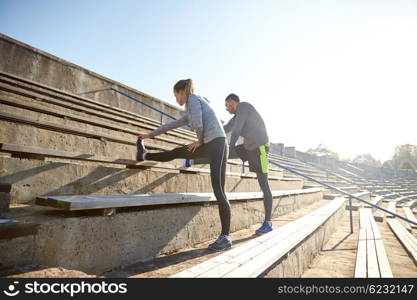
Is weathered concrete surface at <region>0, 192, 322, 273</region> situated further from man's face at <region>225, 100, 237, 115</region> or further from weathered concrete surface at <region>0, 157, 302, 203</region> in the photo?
man's face at <region>225, 100, 237, 115</region>

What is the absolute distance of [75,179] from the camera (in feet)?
6.74

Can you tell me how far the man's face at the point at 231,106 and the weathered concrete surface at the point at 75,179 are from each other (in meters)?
1.26

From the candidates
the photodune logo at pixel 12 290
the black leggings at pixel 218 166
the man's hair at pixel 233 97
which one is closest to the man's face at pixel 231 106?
the man's hair at pixel 233 97

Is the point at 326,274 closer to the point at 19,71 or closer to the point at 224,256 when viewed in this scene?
the point at 224,256

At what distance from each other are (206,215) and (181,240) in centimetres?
47

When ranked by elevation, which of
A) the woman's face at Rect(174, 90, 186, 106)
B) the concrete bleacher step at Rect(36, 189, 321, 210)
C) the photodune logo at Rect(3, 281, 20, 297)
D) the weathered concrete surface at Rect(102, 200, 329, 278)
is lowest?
the weathered concrete surface at Rect(102, 200, 329, 278)

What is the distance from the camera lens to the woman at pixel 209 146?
2.35 metres

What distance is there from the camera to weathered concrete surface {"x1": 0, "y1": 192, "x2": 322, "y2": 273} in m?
1.35

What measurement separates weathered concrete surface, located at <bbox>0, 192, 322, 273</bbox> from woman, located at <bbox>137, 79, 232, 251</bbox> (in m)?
0.37

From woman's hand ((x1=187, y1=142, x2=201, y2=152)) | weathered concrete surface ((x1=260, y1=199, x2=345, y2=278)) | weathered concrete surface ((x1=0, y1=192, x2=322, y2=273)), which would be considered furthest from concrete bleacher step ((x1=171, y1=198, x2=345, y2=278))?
woman's hand ((x1=187, y1=142, x2=201, y2=152))

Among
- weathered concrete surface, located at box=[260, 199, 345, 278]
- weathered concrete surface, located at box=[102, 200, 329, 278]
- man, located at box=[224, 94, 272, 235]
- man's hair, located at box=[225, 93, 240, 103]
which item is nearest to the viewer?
weathered concrete surface, located at box=[102, 200, 329, 278]

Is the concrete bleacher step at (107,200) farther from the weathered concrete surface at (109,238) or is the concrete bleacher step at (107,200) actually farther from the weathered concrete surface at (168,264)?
the weathered concrete surface at (168,264)

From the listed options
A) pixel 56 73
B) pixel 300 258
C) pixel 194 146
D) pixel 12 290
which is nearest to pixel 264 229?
pixel 300 258

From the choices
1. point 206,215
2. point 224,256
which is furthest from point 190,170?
point 224,256
